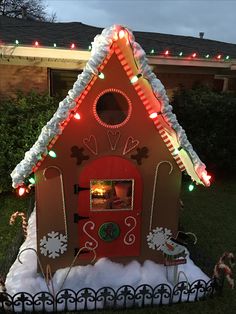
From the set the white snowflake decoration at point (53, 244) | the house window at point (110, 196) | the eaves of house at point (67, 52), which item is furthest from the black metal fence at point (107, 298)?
the eaves of house at point (67, 52)

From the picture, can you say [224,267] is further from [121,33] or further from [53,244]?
[121,33]

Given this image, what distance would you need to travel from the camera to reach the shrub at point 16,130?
9555 millimetres

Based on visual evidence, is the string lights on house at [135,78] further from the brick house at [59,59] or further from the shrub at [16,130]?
the shrub at [16,130]

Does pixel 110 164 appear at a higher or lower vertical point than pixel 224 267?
higher

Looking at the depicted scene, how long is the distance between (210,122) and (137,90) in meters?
7.08

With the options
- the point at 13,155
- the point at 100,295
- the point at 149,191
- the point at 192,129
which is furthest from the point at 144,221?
the point at 192,129

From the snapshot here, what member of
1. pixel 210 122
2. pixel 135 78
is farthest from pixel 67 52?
pixel 210 122

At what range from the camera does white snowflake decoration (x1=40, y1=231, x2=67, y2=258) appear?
224 inches

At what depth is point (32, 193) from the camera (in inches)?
398

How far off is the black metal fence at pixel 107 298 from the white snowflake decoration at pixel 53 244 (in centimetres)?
62

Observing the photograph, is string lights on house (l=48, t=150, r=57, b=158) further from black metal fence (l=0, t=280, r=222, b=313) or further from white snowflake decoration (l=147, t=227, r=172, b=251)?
white snowflake decoration (l=147, t=227, r=172, b=251)

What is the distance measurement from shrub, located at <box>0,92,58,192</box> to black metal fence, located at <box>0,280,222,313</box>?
487 cm

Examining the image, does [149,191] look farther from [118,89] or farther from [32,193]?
[32,193]

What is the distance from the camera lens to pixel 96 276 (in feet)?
18.9
